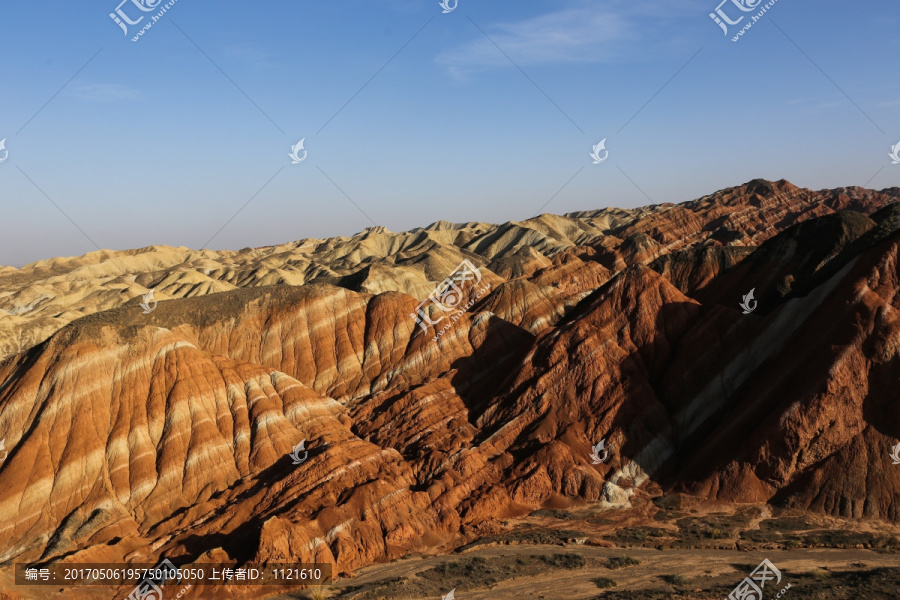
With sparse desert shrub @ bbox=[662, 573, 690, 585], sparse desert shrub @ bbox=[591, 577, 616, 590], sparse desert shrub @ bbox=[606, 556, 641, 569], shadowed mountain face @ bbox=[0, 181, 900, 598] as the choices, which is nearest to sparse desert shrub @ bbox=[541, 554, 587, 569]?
sparse desert shrub @ bbox=[606, 556, 641, 569]

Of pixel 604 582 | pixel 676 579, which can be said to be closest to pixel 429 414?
pixel 604 582

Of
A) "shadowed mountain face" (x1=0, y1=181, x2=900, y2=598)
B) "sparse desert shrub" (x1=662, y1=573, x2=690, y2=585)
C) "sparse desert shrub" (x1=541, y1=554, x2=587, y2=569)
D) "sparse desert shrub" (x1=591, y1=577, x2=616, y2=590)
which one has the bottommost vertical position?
"sparse desert shrub" (x1=591, y1=577, x2=616, y2=590)

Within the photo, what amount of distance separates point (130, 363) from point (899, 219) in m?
→ 81.5

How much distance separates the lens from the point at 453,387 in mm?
70438

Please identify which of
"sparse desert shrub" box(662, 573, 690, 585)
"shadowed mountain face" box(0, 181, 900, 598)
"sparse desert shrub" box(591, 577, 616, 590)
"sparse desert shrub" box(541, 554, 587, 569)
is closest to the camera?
"sparse desert shrub" box(662, 573, 690, 585)

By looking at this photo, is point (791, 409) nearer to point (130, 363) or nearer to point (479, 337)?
point (479, 337)

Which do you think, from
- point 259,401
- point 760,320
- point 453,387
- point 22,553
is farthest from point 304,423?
point 760,320

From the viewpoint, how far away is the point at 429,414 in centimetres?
6469

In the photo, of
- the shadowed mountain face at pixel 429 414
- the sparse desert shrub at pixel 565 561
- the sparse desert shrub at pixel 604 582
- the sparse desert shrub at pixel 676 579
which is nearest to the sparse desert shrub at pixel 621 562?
the sparse desert shrub at pixel 565 561

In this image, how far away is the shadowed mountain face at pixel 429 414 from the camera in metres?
48.6

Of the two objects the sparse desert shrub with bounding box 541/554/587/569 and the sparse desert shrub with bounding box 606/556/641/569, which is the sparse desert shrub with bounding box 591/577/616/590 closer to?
the sparse desert shrub with bounding box 606/556/641/569

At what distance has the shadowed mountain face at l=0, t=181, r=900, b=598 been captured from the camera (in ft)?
159

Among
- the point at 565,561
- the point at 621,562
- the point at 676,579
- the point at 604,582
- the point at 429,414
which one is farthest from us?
the point at 429,414

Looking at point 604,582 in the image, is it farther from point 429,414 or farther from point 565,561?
point 429,414
